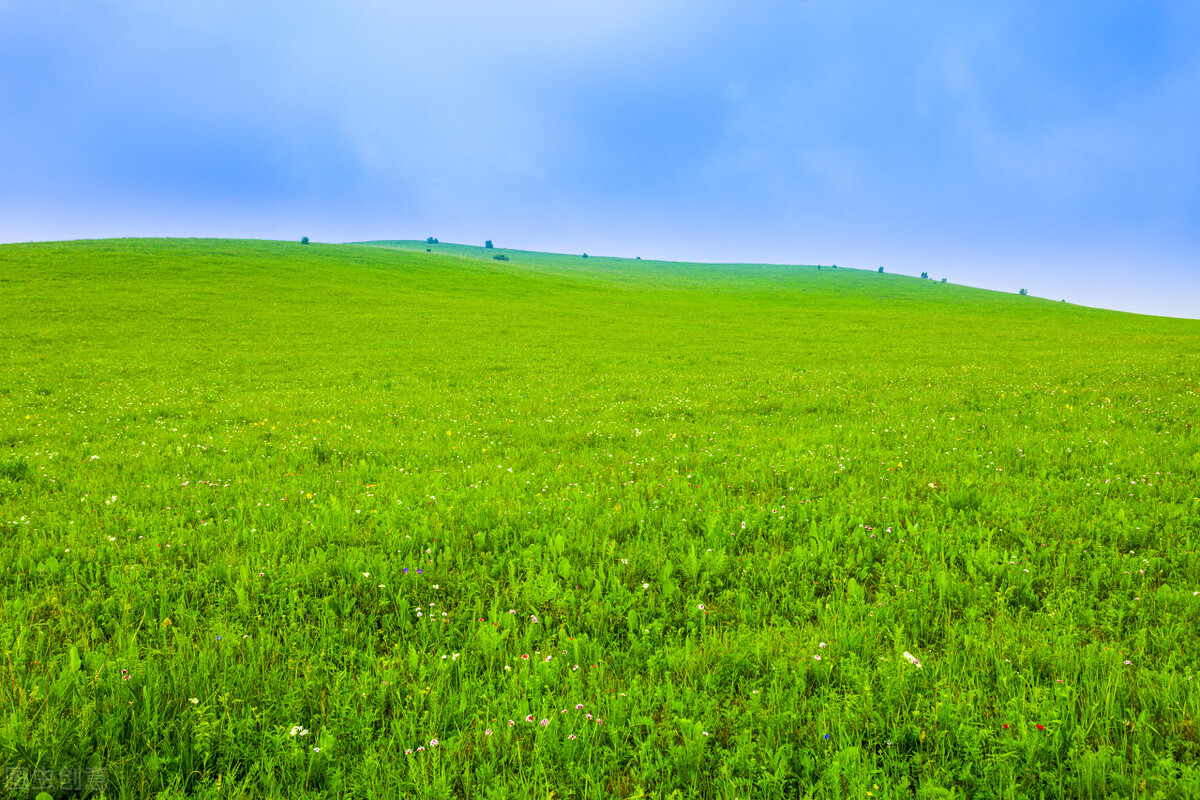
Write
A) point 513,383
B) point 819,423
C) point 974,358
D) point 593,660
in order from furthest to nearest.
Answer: point 974,358, point 513,383, point 819,423, point 593,660

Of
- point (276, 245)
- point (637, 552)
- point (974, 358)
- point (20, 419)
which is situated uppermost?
point (276, 245)

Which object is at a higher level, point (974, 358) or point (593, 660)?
point (974, 358)

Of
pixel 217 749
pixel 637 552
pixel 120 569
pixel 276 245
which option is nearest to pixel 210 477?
pixel 120 569

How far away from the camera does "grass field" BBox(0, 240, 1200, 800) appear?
276cm

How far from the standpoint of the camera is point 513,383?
19.2 metres

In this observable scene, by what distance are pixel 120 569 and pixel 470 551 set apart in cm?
304

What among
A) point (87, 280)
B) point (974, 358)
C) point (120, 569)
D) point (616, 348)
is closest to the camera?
point (120, 569)

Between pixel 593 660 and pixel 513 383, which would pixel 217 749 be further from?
pixel 513 383

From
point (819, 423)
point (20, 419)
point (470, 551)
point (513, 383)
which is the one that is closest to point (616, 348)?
point (513, 383)

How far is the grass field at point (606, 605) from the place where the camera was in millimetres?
2756

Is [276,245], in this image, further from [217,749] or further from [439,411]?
[217,749]

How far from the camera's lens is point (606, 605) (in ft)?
13.9

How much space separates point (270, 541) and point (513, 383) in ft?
46.4

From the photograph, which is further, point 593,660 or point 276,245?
point 276,245
